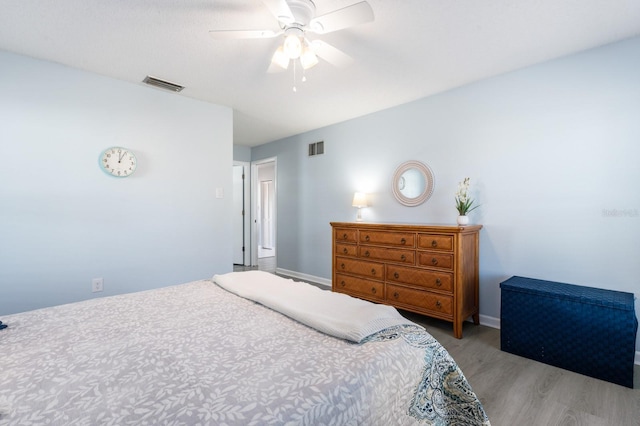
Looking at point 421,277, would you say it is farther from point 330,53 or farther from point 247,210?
point 247,210

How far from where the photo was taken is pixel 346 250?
350 cm

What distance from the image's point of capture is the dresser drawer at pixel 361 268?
3162 millimetres

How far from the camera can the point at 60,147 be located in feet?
8.50

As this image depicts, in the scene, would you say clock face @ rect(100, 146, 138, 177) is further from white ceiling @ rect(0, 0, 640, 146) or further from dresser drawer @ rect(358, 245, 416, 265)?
dresser drawer @ rect(358, 245, 416, 265)

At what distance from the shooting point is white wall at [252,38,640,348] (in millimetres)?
2250

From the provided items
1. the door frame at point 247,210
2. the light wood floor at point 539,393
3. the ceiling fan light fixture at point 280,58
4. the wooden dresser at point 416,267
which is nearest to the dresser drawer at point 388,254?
the wooden dresser at point 416,267

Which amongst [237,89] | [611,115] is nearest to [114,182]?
[237,89]

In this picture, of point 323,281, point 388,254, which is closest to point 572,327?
point 388,254

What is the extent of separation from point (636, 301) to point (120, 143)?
4.59 metres

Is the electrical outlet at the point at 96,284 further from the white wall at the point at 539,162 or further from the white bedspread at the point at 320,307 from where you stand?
the white wall at the point at 539,162

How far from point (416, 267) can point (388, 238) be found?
406 mm

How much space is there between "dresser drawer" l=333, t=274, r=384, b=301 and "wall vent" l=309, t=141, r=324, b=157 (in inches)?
77.3

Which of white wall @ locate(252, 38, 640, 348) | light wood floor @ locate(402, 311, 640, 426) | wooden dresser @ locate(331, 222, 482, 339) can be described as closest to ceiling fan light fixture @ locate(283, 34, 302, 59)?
wooden dresser @ locate(331, 222, 482, 339)

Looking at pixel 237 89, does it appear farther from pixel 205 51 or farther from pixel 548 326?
pixel 548 326
